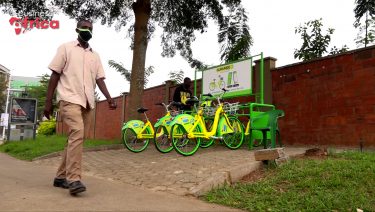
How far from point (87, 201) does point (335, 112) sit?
6.17 meters

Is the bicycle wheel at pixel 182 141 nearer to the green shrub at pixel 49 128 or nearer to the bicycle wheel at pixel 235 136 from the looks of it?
the bicycle wheel at pixel 235 136

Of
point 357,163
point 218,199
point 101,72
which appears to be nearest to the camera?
point 218,199

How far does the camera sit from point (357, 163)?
5277mm

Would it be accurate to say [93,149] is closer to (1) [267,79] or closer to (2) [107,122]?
(1) [267,79]

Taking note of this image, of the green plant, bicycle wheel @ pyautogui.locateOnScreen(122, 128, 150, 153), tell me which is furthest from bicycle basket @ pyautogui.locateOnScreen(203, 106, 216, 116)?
the green plant

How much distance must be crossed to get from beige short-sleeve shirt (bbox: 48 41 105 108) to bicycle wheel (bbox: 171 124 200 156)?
3.06m

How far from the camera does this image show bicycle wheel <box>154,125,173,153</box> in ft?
26.1

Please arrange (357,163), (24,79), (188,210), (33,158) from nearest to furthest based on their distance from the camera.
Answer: (188,210) < (357,163) < (33,158) < (24,79)

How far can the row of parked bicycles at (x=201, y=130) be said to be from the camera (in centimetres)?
748

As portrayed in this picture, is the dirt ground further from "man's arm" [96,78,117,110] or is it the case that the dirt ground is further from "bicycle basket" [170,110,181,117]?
"bicycle basket" [170,110,181,117]

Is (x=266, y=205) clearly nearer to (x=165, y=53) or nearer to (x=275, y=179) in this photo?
(x=275, y=179)

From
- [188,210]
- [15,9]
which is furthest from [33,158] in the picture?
[188,210]

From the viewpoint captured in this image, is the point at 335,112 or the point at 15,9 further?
the point at 15,9

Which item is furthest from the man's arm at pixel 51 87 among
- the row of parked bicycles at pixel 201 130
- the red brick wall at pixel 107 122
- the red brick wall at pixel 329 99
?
the red brick wall at pixel 107 122
